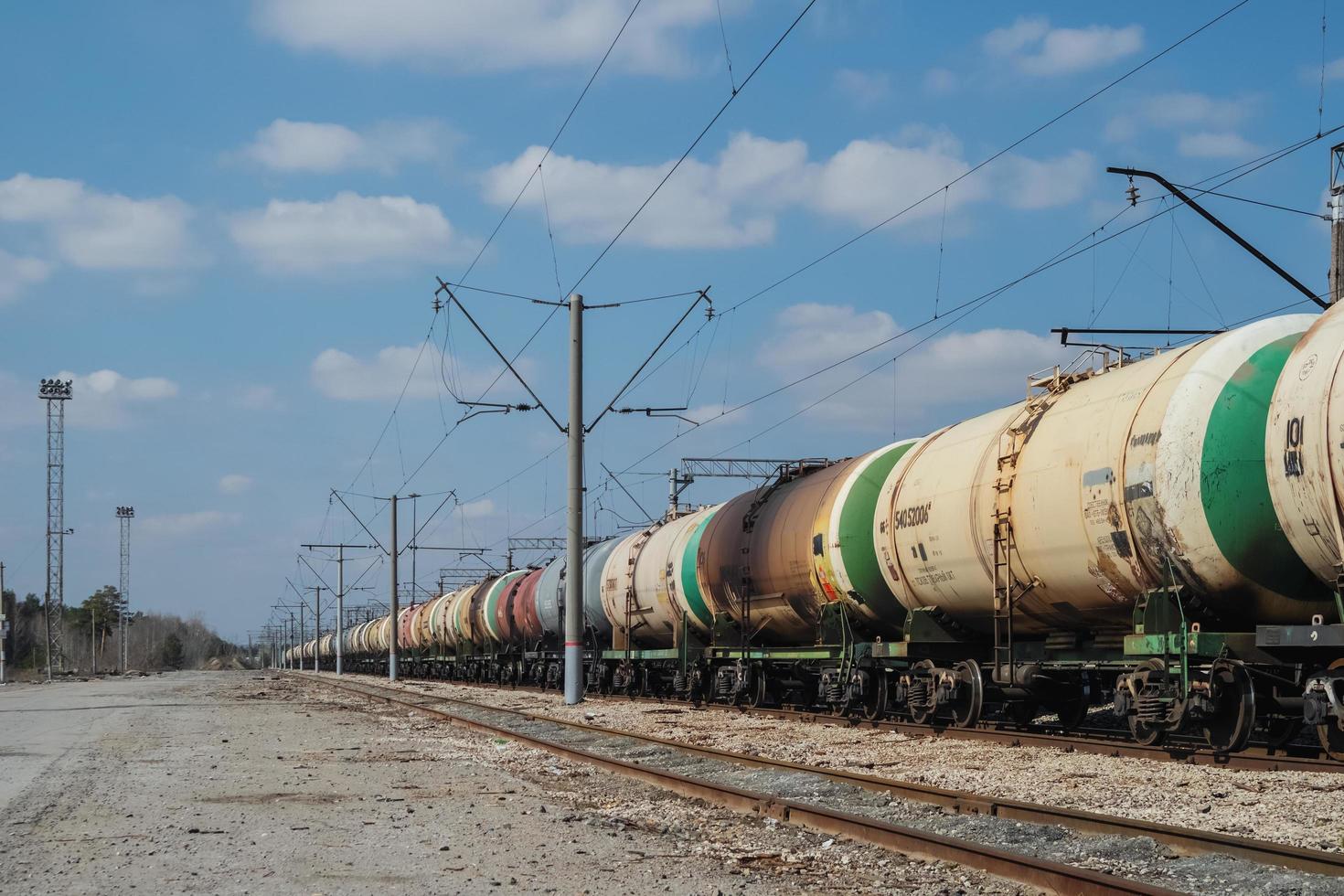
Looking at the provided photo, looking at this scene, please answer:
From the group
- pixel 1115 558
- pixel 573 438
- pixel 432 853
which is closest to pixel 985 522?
pixel 1115 558

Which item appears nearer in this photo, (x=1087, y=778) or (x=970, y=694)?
(x=1087, y=778)

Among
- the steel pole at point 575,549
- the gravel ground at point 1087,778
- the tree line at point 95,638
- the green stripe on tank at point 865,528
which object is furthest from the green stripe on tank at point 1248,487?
the tree line at point 95,638

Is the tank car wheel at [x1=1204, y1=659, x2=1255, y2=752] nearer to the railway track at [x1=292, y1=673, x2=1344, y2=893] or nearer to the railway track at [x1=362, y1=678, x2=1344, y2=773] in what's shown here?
the railway track at [x1=362, y1=678, x2=1344, y2=773]

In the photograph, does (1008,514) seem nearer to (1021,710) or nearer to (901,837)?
(1021,710)

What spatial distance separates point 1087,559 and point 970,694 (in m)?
3.82

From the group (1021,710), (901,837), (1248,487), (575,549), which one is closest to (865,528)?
(1021,710)

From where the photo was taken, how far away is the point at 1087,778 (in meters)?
11.2

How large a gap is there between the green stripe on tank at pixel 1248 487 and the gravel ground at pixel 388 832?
479cm

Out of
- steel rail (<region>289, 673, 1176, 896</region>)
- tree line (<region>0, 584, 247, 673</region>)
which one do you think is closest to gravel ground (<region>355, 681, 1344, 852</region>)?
steel rail (<region>289, 673, 1176, 896</region>)

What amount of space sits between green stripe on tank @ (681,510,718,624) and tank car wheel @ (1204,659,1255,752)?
499 inches

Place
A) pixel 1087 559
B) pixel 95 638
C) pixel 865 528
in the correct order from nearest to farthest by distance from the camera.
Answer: pixel 1087 559
pixel 865 528
pixel 95 638

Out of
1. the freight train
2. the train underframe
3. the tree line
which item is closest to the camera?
the freight train

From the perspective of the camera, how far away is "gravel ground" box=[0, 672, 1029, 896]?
7496 mm

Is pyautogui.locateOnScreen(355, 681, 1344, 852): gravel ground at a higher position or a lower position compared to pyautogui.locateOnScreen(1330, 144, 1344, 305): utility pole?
lower
